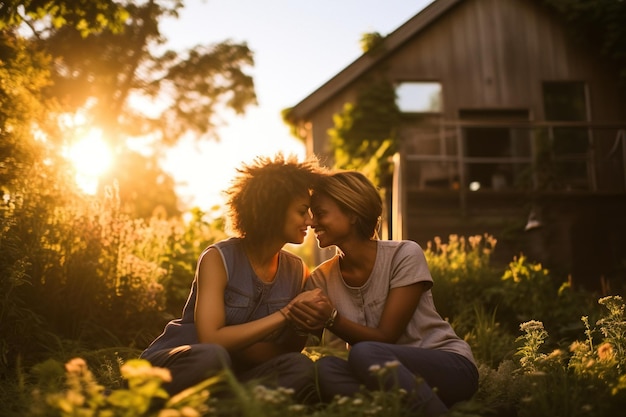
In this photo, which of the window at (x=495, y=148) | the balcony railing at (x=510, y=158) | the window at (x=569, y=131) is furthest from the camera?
the window at (x=495, y=148)

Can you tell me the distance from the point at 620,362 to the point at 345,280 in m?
1.51

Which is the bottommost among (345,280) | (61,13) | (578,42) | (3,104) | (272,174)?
(345,280)

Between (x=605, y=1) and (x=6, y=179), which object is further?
(x=605, y=1)

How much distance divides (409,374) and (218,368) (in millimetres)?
870

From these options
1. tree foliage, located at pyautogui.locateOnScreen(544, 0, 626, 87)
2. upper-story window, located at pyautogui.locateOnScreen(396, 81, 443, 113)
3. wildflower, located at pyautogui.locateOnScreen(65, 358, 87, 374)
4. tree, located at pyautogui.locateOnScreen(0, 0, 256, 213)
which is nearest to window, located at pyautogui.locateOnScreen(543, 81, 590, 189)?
tree foliage, located at pyautogui.locateOnScreen(544, 0, 626, 87)

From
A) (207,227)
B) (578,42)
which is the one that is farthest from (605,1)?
(207,227)

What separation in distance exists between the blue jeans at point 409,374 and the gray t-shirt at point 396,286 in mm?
127

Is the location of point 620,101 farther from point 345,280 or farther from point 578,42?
point 345,280

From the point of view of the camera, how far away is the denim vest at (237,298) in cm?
356

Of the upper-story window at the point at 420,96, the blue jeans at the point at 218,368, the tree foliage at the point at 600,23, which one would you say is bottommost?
the blue jeans at the point at 218,368

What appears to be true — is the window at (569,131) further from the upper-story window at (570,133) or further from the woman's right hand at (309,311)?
the woman's right hand at (309,311)

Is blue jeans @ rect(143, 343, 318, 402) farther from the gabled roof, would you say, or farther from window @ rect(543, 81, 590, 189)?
the gabled roof

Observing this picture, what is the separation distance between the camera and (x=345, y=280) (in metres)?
3.86

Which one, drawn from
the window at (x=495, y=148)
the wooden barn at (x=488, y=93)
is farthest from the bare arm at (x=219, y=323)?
the window at (x=495, y=148)
